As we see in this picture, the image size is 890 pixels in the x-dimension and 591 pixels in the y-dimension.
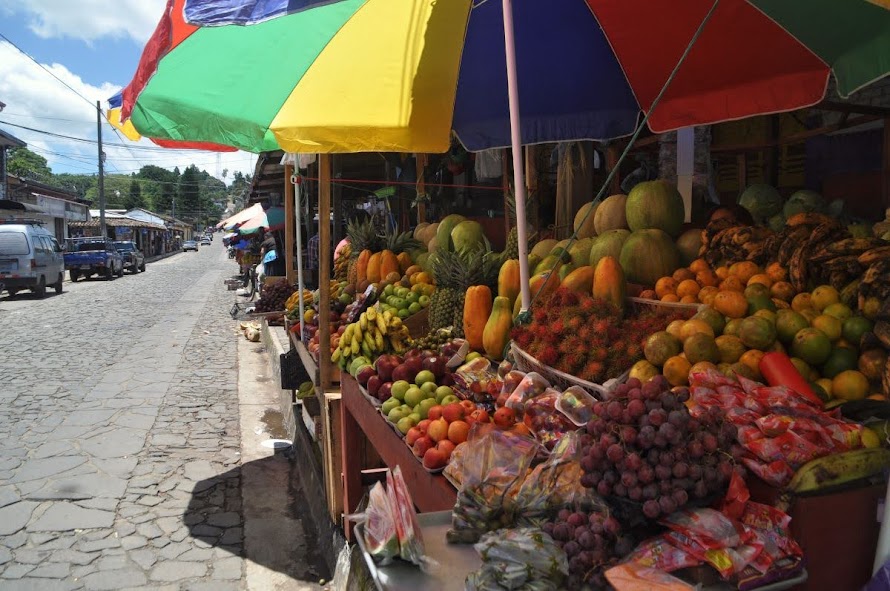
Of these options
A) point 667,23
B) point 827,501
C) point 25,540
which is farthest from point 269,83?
point 25,540

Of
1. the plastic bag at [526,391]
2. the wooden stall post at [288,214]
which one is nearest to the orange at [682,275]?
the plastic bag at [526,391]

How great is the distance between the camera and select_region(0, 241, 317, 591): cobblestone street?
161 inches

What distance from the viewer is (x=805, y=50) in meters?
3.66

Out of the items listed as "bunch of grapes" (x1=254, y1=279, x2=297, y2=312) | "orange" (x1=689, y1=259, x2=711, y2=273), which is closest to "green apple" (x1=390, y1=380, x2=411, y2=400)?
"orange" (x1=689, y1=259, x2=711, y2=273)

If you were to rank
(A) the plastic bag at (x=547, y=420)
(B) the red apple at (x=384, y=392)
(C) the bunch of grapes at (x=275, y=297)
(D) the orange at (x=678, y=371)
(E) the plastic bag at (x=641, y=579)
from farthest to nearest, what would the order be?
(C) the bunch of grapes at (x=275, y=297) < (B) the red apple at (x=384, y=392) < (D) the orange at (x=678, y=371) < (A) the plastic bag at (x=547, y=420) < (E) the plastic bag at (x=641, y=579)

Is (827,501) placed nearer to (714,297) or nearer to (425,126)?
(714,297)

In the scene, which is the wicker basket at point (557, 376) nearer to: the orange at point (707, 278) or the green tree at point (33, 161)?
the orange at point (707, 278)

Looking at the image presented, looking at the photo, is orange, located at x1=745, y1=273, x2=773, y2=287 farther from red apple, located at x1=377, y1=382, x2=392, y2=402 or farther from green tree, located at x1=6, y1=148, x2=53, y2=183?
green tree, located at x1=6, y1=148, x2=53, y2=183

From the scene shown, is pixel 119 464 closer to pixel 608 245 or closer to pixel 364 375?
pixel 364 375

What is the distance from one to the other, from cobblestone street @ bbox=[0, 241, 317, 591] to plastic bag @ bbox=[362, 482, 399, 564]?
8.88 feet

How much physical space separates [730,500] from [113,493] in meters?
5.09

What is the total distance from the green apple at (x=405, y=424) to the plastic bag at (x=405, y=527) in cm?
122

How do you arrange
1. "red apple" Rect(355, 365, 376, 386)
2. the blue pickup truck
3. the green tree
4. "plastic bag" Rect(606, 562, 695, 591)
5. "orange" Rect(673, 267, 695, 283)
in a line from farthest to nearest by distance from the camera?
the green tree < the blue pickup truck < "red apple" Rect(355, 365, 376, 386) < "orange" Rect(673, 267, 695, 283) < "plastic bag" Rect(606, 562, 695, 591)

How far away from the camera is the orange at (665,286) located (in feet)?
10.3
